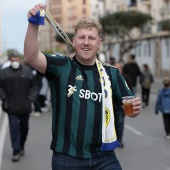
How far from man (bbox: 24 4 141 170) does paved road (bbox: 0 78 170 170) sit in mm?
3689

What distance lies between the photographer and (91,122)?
367 centimetres

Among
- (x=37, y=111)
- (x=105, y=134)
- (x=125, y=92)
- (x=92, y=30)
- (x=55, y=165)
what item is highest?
(x=92, y=30)

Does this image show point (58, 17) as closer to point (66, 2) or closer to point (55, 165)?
point (66, 2)

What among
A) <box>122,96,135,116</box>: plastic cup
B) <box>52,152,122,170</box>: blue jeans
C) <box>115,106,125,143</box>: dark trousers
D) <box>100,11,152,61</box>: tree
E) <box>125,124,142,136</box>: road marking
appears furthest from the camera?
<box>100,11,152,61</box>: tree

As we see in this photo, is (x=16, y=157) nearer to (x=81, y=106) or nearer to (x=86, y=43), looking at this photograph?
(x=81, y=106)

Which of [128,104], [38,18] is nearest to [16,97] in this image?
[128,104]

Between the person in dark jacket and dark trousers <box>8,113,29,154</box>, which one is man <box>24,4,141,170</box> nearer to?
dark trousers <box>8,113,29,154</box>

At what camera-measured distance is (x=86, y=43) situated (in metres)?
3.65

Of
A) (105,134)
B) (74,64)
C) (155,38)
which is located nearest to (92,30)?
(74,64)

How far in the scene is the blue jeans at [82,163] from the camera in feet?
12.0

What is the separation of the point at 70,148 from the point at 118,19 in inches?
1877

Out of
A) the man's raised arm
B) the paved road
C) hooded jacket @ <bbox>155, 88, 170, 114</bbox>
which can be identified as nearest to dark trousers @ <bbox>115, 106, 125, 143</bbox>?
the paved road

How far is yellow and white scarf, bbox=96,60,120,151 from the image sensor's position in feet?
12.2

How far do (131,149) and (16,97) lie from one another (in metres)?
2.43
